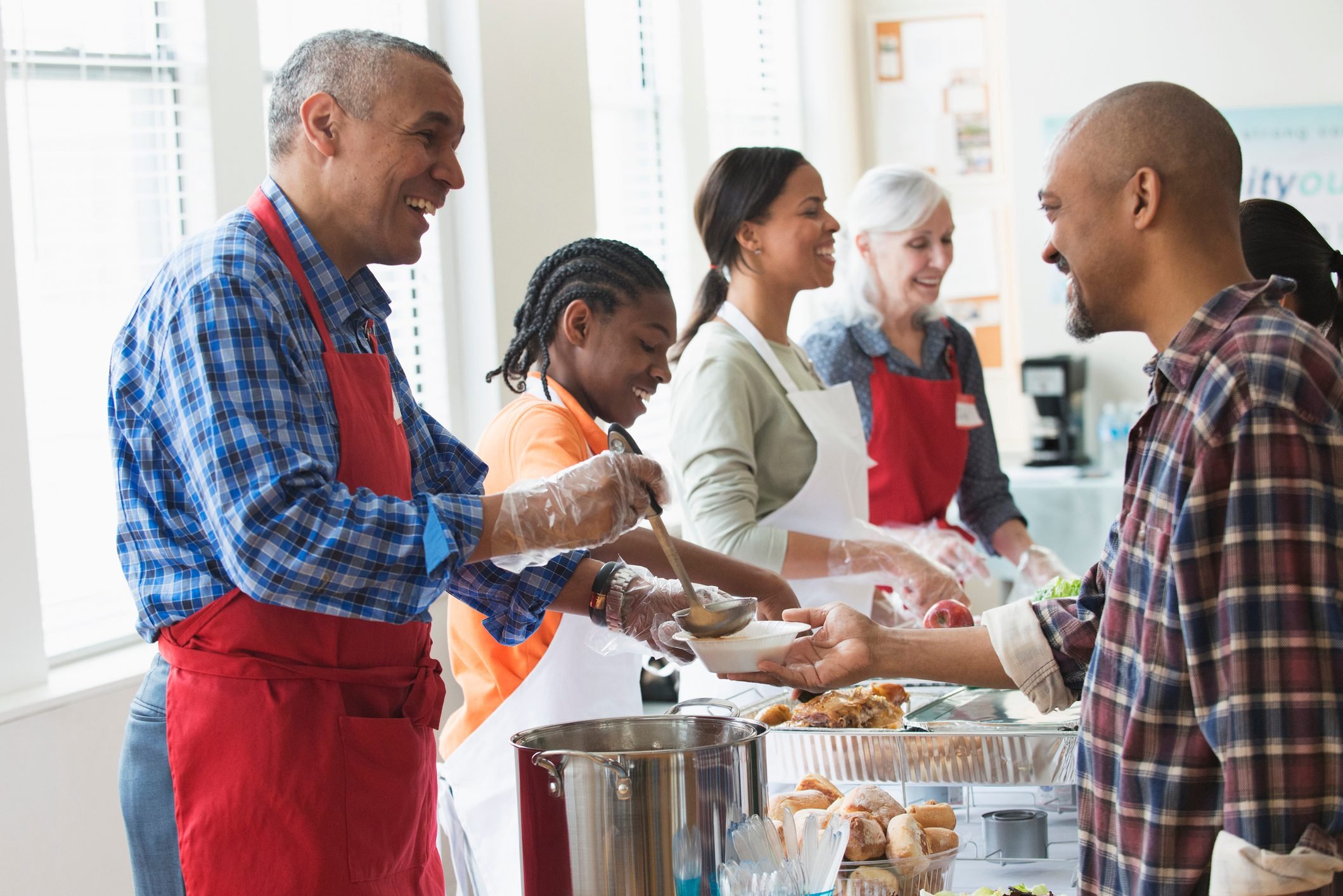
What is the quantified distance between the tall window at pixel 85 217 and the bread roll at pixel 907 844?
185 centimetres

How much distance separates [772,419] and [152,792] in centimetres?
151

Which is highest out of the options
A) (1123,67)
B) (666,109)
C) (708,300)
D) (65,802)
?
(1123,67)

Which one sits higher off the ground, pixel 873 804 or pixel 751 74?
pixel 751 74

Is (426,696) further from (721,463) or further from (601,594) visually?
(721,463)

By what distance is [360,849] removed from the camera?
1470 mm

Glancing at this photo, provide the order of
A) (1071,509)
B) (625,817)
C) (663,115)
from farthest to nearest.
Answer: (1071,509) < (663,115) < (625,817)

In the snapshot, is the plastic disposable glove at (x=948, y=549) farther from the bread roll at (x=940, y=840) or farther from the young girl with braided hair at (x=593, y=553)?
the bread roll at (x=940, y=840)

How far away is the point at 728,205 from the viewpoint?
2850 mm

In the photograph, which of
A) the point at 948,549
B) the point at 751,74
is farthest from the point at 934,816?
the point at 751,74

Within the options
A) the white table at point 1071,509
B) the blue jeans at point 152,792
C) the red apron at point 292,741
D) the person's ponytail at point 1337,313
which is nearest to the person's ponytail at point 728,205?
the person's ponytail at point 1337,313

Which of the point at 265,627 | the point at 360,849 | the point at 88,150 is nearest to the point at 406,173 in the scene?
the point at 265,627

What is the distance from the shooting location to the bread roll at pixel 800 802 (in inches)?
64.6

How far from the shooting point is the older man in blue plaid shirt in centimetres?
134

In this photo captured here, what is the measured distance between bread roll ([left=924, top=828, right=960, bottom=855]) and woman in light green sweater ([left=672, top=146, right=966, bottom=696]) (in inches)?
37.1
